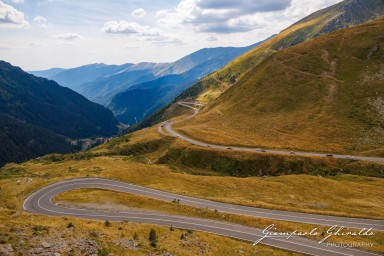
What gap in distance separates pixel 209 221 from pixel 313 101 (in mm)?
113756

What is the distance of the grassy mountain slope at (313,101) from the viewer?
11869cm

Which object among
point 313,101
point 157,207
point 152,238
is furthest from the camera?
point 313,101

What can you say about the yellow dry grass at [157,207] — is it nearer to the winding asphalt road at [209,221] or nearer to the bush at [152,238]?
the winding asphalt road at [209,221]

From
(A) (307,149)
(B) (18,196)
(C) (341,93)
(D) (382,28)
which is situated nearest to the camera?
(B) (18,196)

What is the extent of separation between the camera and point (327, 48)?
603 feet

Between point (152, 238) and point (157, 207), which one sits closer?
point (152, 238)

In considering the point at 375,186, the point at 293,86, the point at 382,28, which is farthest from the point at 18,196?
the point at 382,28

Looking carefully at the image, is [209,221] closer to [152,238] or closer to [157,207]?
[157,207]

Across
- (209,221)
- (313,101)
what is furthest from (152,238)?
(313,101)

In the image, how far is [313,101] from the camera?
14775 cm

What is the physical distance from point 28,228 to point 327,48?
18811 cm

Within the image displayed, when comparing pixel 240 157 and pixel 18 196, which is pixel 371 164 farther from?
pixel 18 196

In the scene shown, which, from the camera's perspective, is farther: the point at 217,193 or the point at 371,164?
the point at 371,164

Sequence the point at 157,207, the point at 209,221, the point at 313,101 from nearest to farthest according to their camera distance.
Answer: the point at 209,221, the point at 157,207, the point at 313,101
